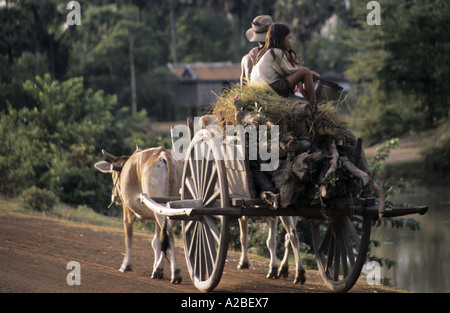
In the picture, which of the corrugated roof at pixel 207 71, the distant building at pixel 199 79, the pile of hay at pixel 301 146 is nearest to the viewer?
the pile of hay at pixel 301 146

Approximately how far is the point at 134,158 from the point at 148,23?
1752 inches

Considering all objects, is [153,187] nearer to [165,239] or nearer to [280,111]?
[165,239]

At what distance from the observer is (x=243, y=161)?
5.64m

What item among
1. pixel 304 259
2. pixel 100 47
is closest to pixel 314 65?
pixel 100 47

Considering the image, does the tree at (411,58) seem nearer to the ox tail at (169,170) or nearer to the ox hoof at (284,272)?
the ox hoof at (284,272)

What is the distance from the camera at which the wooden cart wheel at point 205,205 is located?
5.87m

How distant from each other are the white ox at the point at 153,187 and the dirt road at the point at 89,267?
23 centimetres

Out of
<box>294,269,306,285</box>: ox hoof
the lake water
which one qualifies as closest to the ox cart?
<box>294,269,306,285</box>: ox hoof

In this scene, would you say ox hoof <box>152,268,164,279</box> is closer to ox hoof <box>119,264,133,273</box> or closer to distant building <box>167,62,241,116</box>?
ox hoof <box>119,264,133,273</box>

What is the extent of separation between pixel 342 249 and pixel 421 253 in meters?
9.05

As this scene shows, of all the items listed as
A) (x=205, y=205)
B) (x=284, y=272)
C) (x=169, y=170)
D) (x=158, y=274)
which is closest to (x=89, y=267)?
(x=158, y=274)

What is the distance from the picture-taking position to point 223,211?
5664 mm

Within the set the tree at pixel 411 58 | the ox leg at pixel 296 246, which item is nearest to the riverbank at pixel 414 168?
the tree at pixel 411 58

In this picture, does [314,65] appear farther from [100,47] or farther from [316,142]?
[316,142]
